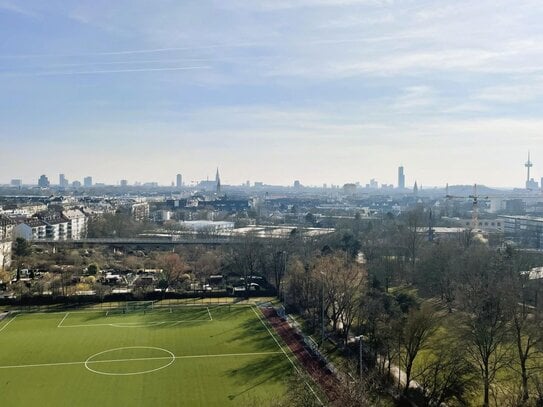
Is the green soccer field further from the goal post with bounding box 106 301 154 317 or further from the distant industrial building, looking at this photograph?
the distant industrial building

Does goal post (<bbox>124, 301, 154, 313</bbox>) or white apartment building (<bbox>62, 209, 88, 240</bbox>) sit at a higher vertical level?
white apartment building (<bbox>62, 209, 88, 240</bbox>)

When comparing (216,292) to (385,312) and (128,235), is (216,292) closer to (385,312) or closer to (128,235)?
(385,312)

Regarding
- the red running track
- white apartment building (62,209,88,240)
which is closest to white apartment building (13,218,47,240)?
white apartment building (62,209,88,240)

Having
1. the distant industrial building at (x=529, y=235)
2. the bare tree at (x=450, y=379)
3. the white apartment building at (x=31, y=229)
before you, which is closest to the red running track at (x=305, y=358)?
the bare tree at (x=450, y=379)

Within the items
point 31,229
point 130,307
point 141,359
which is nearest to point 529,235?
point 130,307

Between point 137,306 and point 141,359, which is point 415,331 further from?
point 137,306

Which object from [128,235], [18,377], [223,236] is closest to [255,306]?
[18,377]

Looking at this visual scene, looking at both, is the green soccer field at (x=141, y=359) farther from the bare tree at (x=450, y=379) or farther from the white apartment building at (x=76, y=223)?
the white apartment building at (x=76, y=223)

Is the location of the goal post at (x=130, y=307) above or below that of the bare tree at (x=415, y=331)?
below
